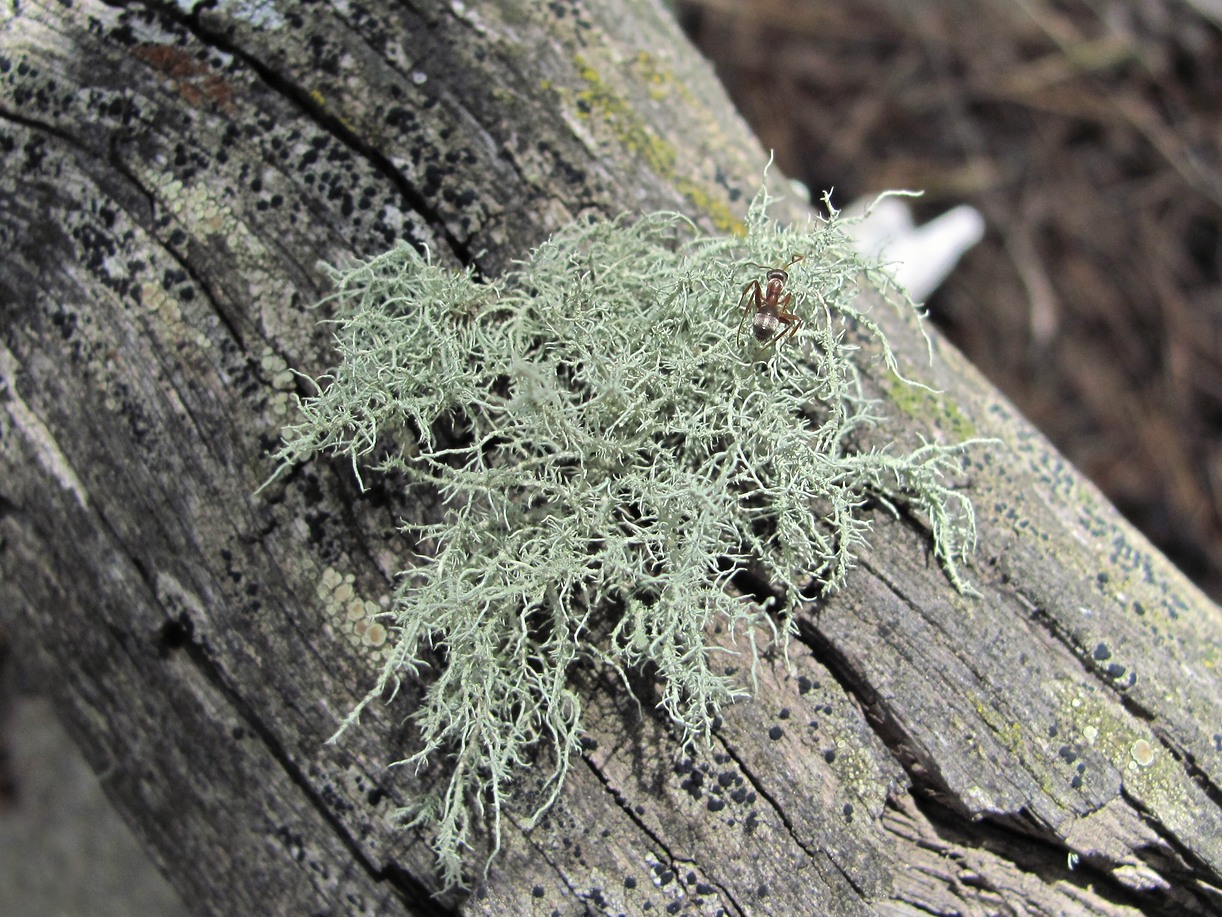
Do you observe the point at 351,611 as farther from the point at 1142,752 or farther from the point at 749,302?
the point at 1142,752

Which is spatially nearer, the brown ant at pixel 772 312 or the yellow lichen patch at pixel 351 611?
the brown ant at pixel 772 312

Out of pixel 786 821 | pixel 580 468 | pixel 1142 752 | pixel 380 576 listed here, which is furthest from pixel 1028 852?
pixel 380 576

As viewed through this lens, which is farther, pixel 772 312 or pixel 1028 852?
pixel 1028 852

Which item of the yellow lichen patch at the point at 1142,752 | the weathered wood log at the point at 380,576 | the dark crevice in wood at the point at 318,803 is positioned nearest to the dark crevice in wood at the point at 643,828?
the weathered wood log at the point at 380,576

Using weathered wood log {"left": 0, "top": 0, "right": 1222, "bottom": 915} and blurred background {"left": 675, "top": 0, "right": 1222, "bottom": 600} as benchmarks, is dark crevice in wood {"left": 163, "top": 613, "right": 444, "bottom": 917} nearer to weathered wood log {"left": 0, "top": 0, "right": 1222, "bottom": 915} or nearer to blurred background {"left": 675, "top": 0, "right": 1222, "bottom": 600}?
weathered wood log {"left": 0, "top": 0, "right": 1222, "bottom": 915}

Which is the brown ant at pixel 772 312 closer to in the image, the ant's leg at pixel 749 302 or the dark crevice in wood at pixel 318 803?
the ant's leg at pixel 749 302

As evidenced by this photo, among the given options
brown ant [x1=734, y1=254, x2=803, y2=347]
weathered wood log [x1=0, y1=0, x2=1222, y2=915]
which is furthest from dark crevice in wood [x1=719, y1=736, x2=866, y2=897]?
brown ant [x1=734, y1=254, x2=803, y2=347]

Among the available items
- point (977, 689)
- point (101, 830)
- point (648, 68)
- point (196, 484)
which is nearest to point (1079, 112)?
point (648, 68)
